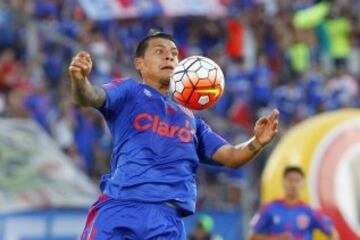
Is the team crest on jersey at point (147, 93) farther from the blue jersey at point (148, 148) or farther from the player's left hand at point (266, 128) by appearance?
the player's left hand at point (266, 128)

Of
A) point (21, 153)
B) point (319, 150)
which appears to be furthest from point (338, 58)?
point (21, 153)

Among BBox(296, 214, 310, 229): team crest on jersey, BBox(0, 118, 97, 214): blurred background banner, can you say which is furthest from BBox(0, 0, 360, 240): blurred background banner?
BBox(296, 214, 310, 229): team crest on jersey

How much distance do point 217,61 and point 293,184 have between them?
6838 mm

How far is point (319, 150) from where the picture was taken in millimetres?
14062

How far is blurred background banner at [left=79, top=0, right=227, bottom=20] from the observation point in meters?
17.2

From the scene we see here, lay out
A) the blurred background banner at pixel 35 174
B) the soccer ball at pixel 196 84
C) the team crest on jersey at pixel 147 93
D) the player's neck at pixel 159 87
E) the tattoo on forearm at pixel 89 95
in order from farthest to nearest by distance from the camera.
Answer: the blurred background banner at pixel 35 174 < the player's neck at pixel 159 87 < the team crest on jersey at pixel 147 93 < the soccer ball at pixel 196 84 < the tattoo on forearm at pixel 89 95

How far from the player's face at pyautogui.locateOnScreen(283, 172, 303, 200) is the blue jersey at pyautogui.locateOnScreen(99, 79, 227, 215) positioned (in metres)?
4.07

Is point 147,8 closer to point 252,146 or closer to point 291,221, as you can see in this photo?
point 291,221

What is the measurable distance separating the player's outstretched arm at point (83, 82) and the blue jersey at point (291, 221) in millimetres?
5121

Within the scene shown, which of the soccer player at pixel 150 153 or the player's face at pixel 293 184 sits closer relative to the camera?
A: the soccer player at pixel 150 153

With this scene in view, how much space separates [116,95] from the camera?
7.54m

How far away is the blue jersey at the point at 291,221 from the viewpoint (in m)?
12.1

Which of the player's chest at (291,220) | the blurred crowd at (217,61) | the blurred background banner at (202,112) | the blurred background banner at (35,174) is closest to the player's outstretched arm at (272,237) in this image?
the player's chest at (291,220)

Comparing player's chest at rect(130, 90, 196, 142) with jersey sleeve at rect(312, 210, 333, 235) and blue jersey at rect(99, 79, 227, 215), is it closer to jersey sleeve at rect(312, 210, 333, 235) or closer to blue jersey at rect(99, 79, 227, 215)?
blue jersey at rect(99, 79, 227, 215)
